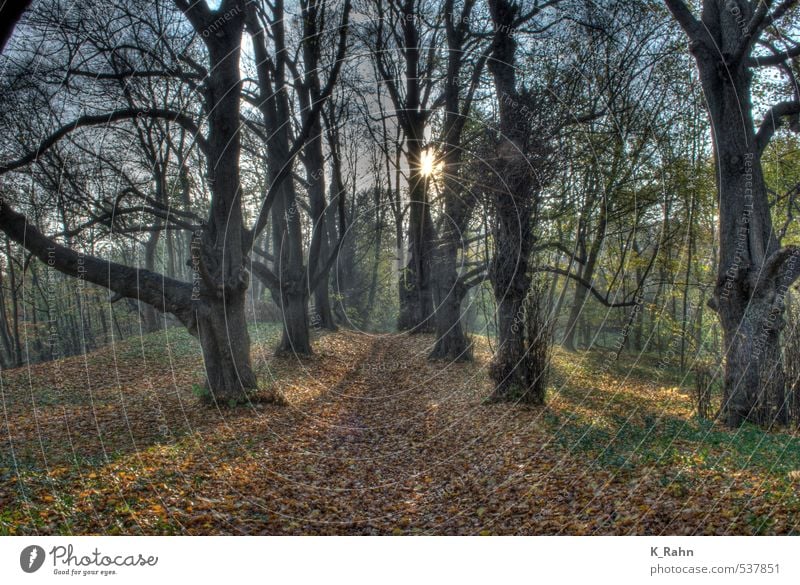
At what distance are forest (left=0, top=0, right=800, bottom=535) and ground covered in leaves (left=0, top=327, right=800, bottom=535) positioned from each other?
0.04m

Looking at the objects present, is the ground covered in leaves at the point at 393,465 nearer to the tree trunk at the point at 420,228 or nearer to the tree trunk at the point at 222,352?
the tree trunk at the point at 222,352

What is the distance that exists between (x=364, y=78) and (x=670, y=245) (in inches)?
384

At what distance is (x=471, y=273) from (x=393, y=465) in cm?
770

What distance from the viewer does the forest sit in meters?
5.61

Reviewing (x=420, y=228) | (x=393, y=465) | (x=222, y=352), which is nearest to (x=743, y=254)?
(x=393, y=465)

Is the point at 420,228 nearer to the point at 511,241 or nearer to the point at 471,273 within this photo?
the point at 471,273

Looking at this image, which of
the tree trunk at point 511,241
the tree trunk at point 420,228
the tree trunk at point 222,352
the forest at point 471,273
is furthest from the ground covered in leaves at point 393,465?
the tree trunk at point 420,228

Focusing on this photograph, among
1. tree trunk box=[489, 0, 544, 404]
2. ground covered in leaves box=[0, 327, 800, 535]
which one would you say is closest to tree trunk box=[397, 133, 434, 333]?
tree trunk box=[489, 0, 544, 404]

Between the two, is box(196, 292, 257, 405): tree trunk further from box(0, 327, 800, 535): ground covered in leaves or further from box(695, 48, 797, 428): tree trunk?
box(695, 48, 797, 428): tree trunk

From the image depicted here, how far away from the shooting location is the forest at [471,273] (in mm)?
5609

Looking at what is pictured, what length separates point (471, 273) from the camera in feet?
46.8

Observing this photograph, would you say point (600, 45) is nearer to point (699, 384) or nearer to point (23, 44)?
point (699, 384)

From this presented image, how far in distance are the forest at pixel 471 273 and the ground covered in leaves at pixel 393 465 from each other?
0.15 ft

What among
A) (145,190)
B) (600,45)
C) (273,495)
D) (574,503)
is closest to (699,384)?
(574,503)
